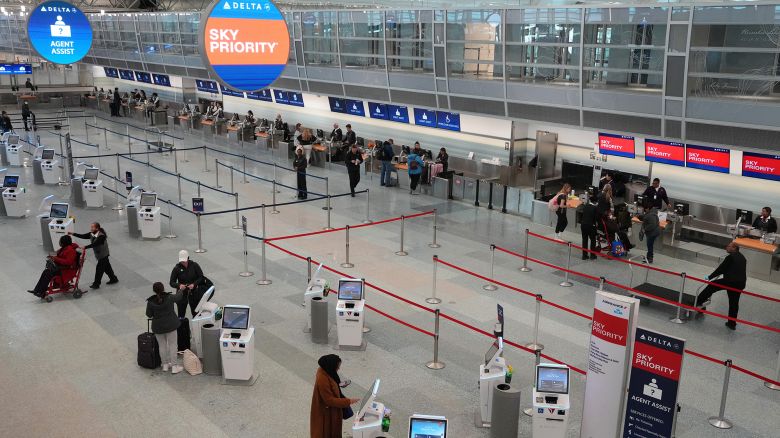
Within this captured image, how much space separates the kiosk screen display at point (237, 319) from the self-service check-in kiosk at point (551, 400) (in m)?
4.04

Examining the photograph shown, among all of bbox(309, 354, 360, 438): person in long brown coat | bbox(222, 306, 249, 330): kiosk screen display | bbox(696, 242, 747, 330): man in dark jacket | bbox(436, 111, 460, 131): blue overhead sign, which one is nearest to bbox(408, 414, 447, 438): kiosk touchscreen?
bbox(309, 354, 360, 438): person in long brown coat

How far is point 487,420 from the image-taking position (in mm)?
8266

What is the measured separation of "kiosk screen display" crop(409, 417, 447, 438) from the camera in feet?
20.3

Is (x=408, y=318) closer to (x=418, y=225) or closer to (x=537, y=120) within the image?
(x=418, y=225)

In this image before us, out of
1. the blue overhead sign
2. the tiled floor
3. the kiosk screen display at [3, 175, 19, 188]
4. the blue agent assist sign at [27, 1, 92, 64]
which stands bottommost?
the tiled floor

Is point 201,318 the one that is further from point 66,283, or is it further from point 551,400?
point 551,400

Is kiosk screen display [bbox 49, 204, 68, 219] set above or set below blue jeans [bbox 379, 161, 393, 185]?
above

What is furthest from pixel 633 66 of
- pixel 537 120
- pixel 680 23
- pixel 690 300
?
pixel 690 300

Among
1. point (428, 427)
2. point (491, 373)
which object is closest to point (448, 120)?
point (491, 373)

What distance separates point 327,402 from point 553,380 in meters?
2.50

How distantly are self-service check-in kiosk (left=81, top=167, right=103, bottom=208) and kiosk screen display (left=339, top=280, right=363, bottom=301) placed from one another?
1100 centimetres

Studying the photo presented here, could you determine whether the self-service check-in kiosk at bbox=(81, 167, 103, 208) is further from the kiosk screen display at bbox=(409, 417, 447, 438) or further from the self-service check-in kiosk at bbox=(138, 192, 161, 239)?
the kiosk screen display at bbox=(409, 417, 447, 438)

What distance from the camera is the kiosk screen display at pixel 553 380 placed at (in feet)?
24.4

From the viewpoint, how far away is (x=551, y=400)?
749cm
